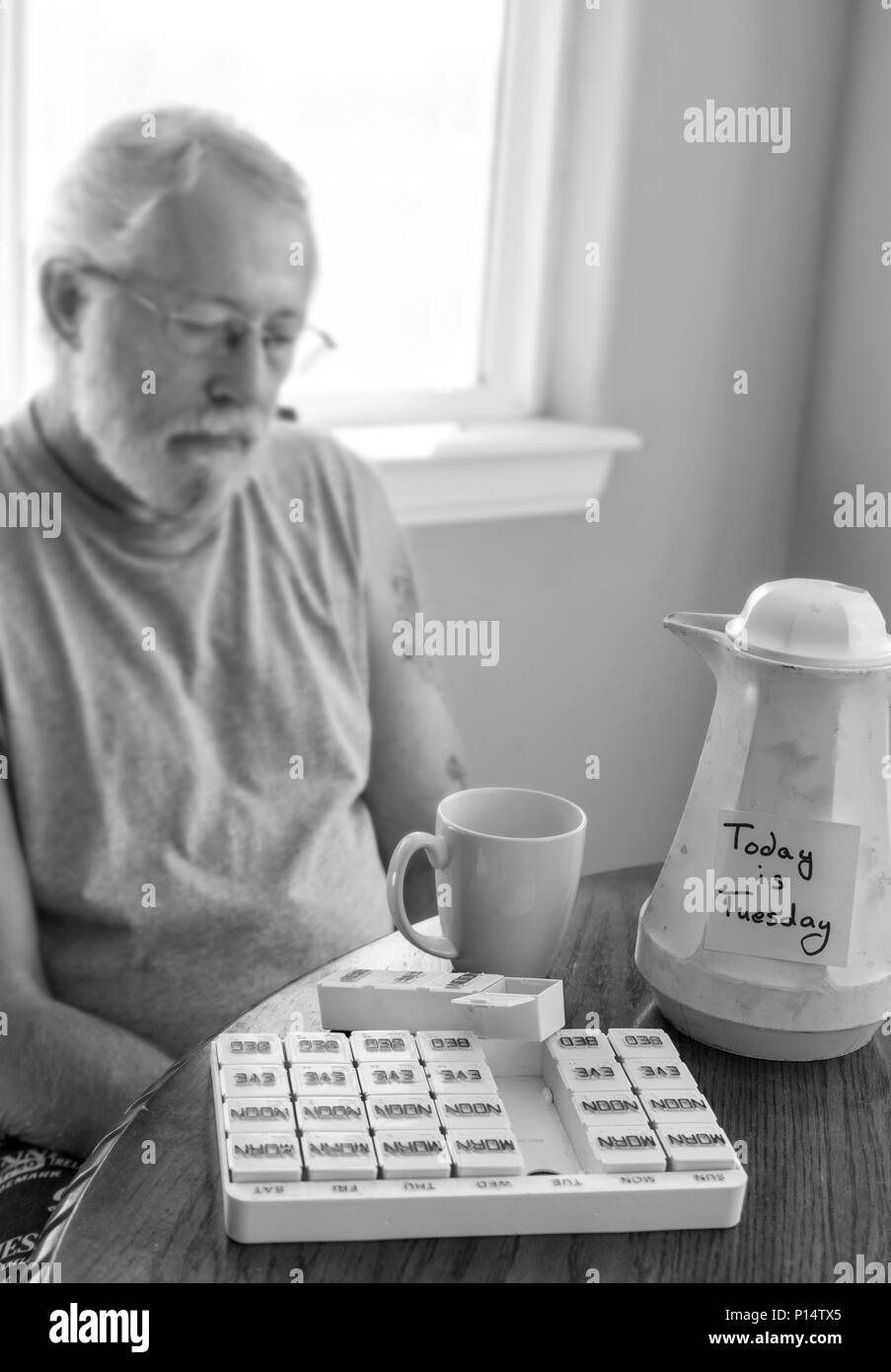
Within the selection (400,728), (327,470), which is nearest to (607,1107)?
(400,728)

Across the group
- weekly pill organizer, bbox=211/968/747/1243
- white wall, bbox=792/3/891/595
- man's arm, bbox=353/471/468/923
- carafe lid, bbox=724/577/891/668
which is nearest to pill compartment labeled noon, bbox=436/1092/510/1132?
weekly pill organizer, bbox=211/968/747/1243

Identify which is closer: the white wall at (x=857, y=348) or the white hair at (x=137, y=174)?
the white hair at (x=137, y=174)

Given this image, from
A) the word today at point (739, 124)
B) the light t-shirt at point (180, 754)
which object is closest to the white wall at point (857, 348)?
the word today at point (739, 124)

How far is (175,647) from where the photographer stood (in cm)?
132

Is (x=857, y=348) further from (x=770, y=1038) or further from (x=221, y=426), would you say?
(x=770, y=1038)

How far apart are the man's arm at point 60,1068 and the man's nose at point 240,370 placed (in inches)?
21.0

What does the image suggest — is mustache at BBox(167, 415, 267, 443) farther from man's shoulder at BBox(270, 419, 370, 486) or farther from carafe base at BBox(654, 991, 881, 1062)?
carafe base at BBox(654, 991, 881, 1062)

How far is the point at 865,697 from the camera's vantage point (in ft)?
2.37

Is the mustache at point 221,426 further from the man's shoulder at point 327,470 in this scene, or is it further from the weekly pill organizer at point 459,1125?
the weekly pill organizer at point 459,1125

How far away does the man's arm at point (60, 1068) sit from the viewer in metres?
1.07

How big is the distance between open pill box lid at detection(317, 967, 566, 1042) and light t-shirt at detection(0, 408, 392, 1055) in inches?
19.8

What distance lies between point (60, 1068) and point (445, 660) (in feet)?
3.19

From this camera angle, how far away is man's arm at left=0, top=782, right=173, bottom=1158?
1.07 metres

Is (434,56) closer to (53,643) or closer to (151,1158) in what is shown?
(53,643)
